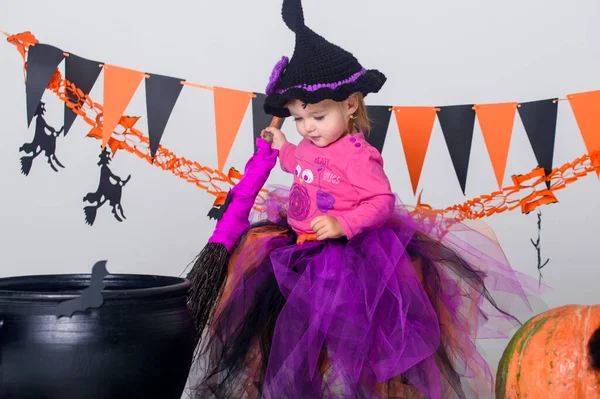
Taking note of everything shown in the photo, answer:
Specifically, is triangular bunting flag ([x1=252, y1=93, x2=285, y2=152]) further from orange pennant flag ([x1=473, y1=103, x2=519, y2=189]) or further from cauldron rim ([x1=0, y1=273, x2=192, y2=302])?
cauldron rim ([x1=0, y1=273, x2=192, y2=302])

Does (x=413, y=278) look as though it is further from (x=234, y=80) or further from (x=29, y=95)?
(x=234, y=80)

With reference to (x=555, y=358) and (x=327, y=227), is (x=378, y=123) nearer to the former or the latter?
(x=327, y=227)

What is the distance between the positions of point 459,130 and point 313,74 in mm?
757

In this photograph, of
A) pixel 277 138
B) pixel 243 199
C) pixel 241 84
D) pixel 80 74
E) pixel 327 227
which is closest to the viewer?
pixel 327 227

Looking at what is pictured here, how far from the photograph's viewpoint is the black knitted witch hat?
1.91 m

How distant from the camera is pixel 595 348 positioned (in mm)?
1748

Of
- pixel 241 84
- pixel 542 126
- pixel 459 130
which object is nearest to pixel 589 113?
pixel 542 126

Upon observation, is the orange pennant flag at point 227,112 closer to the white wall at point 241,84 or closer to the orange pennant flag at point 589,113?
the white wall at point 241,84

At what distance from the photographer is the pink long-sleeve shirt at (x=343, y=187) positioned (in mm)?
1876

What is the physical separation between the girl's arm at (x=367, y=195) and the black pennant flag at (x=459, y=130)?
61cm

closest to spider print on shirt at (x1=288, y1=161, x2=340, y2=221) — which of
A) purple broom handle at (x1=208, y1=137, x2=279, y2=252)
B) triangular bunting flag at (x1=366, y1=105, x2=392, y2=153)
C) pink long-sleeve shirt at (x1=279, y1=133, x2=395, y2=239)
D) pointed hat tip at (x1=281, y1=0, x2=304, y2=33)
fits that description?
pink long-sleeve shirt at (x1=279, y1=133, x2=395, y2=239)

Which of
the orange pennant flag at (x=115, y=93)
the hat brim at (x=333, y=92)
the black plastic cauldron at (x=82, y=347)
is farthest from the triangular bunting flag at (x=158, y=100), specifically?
the black plastic cauldron at (x=82, y=347)

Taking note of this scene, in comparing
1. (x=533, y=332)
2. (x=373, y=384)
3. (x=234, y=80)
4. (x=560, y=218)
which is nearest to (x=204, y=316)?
(x=373, y=384)

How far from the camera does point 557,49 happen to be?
321 centimetres
